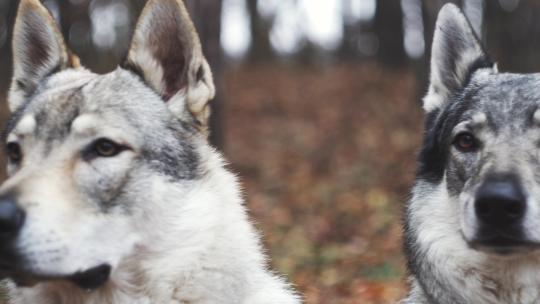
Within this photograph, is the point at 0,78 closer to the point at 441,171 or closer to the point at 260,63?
the point at 260,63

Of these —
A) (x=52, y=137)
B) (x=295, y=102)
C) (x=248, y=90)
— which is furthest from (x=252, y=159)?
(x=52, y=137)

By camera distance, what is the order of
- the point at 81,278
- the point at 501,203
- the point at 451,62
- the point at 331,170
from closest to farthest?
the point at 81,278, the point at 501,203, the point at 451,62, the point at 331,170

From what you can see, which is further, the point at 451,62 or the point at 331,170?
the point at 331,170

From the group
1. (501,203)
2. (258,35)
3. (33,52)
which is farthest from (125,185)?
(258,35)

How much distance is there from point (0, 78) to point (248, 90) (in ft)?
21.9

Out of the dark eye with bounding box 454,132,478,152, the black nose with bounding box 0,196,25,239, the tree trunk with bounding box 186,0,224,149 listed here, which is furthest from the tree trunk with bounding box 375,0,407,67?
the black nose with bounding box 0,196,25,239

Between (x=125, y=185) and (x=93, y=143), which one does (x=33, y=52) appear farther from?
(x=125, y=185)

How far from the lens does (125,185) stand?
148 inches

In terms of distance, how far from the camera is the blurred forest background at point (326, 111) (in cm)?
852

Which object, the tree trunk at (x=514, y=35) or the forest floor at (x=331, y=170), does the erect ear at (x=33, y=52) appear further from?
the tree trunk at (x=514, y=35)

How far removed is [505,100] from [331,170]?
808 centimetres

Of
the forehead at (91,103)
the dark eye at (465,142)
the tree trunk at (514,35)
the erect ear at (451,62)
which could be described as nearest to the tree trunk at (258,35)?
the tree trunk at (514,35)

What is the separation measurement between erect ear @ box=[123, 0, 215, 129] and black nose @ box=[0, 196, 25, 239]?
3.62ft

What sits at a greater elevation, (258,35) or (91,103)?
(91,103)
